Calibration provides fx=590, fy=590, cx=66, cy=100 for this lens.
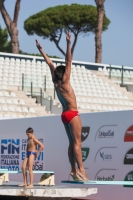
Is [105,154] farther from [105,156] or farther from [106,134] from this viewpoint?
[106,134]

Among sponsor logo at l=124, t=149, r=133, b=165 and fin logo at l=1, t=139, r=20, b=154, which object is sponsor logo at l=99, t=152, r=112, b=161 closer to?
sponsor logo at l=124, t=149, r=133, b=165

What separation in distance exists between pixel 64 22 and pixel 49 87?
32.7m

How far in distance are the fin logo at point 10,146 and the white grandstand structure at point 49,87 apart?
4937 millimetres

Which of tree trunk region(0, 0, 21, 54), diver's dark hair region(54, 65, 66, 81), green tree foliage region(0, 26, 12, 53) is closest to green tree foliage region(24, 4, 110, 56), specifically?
green tree foliage region(0, 26, 12, 53)

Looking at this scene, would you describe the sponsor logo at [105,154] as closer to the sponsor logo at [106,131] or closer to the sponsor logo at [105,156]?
the sponsor logo at [105,156]

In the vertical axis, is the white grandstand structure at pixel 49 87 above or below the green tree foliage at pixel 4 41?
below

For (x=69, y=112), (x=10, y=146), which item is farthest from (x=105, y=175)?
(x=69, y=112)

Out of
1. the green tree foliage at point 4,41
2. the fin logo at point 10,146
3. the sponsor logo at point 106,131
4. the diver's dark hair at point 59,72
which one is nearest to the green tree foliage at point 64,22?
the green tree foliage at point 4,41

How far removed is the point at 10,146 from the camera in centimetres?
1653

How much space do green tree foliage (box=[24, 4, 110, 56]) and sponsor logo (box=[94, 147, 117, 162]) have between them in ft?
142

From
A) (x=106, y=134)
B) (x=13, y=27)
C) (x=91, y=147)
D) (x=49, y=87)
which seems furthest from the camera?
(x=13, y=27)

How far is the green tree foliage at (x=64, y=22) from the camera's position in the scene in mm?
57438

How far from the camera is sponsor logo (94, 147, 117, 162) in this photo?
13530mm

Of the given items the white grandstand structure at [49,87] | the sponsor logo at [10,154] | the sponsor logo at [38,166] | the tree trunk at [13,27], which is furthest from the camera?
the tree trunk at [13,27]
